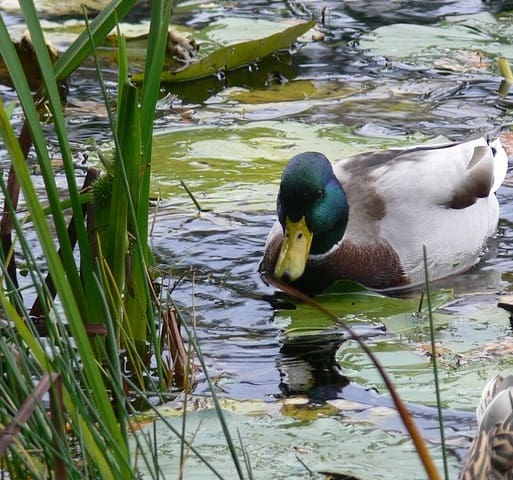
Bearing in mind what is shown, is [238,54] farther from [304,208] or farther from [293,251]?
[293,251]

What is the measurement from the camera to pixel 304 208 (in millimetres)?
5391

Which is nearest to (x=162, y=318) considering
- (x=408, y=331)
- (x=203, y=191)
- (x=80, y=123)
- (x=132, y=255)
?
(x=132, y=255)

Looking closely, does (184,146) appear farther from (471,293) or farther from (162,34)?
(162,34)

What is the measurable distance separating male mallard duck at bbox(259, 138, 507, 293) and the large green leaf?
2.23 metres

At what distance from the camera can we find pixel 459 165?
5.92 m

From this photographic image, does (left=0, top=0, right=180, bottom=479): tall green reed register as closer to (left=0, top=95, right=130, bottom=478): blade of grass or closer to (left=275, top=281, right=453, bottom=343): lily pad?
(left=0, top=95, right=130, bottom=478): blade of grass

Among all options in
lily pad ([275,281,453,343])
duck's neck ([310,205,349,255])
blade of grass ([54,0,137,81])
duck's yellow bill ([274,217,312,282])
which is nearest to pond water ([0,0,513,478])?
lily pad ([275,281,453,343])

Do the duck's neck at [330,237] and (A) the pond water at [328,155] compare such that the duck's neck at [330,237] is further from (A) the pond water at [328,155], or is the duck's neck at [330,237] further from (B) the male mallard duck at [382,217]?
(A) the pond water at [328,155]

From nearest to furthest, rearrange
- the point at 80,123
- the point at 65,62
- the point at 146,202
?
the point at 65,62
the point at 146,202
the point at 80,123

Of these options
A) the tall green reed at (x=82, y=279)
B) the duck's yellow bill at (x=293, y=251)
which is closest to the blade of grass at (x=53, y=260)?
the tall green reed at (x=82, y=279)

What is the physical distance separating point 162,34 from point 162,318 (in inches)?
42.6

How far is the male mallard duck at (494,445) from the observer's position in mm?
2932

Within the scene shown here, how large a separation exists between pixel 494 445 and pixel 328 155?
3515 millimetres

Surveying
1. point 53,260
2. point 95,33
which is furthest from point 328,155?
point 53,260
